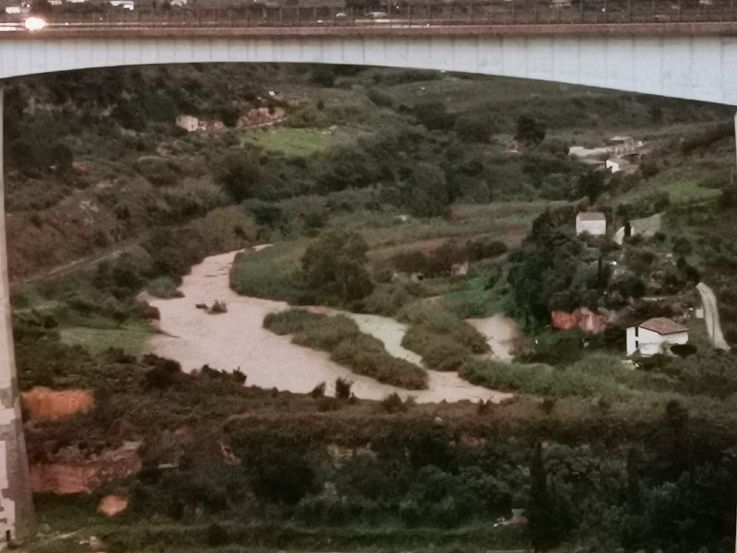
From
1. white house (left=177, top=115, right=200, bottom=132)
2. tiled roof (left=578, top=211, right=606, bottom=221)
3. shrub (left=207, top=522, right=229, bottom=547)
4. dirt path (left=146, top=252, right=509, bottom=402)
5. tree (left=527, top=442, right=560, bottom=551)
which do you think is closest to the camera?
tree (left=527, top=442, right=560, bottom=551)

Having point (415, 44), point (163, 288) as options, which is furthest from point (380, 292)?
point (415, 44)

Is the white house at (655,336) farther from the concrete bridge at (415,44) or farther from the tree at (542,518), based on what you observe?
the concrete bridge at (415,44)

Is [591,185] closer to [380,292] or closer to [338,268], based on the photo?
[380,292]

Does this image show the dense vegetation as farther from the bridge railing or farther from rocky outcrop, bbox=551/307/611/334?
the bridge railing

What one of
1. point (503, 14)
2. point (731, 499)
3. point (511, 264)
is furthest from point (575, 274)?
point (503, 14)

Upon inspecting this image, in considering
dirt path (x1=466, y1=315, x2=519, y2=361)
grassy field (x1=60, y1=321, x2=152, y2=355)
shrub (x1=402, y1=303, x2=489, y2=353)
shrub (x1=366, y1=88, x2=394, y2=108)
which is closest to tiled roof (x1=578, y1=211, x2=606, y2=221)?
dirt path (x1=466, y1=315, x2=519, y2=361)

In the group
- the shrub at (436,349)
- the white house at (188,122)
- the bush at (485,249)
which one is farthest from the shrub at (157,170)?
the shrub at (436,349)

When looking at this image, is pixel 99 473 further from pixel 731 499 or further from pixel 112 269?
pixel 731 499
